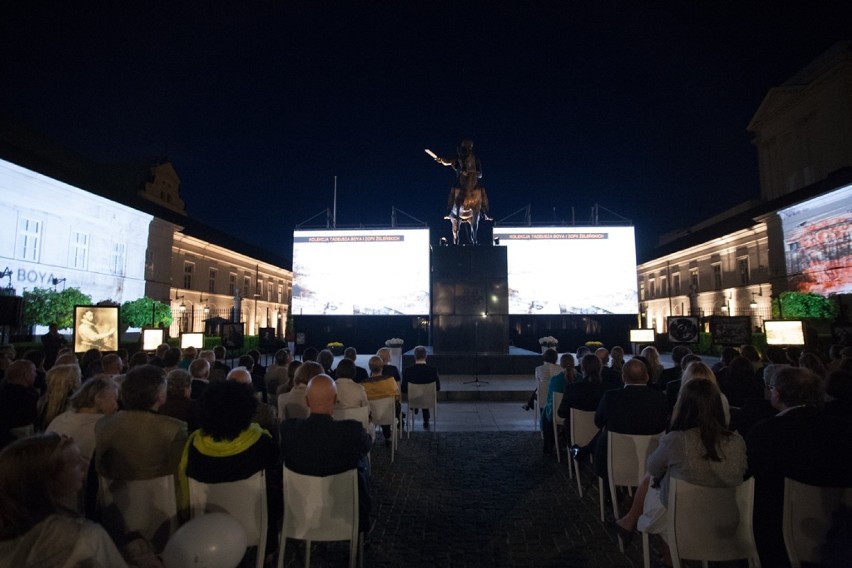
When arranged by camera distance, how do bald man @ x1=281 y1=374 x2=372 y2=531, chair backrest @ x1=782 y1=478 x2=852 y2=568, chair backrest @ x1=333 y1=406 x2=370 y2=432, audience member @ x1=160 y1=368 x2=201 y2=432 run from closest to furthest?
chair backrest @ x1=782 y1=478 x2=852 y2=568, bald man @ x1=281 y1=374 x2=372 y2=531, audience member @ x1=160 y1=368 x2=201 y2=432, chair backrest @ x1=333 y1=406 x2=370 y2=432

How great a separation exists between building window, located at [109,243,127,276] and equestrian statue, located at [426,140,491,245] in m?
17.5

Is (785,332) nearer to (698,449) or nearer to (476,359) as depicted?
(476,359)

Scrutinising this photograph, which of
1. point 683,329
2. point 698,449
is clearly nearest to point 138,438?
point 698,449

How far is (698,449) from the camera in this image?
2609 mm

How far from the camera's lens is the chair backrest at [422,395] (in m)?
7.32

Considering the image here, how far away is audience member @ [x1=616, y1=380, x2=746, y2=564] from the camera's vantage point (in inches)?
102

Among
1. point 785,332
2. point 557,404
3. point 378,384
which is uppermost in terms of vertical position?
point 785,332

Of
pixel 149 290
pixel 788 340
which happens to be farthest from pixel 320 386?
pixel 149 290

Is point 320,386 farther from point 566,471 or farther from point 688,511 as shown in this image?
point 566,471

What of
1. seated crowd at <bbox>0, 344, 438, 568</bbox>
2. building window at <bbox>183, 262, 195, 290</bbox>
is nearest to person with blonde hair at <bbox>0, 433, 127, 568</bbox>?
seated crowd at <bbox>0, 344, 438, 568</bbox>

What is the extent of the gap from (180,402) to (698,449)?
140 inches

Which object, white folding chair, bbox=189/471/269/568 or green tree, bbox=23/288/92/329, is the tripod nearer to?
white folding chair, bbox=189/471/269/568

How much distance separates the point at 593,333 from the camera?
102 feet

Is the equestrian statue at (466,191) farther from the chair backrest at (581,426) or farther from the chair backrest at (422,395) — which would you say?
the chair backrest at (581,426)
